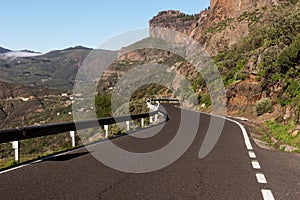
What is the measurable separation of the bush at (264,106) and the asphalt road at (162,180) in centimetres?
2295

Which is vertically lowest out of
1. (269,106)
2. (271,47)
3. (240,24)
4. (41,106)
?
(41,106)

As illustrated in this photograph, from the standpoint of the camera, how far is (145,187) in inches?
277

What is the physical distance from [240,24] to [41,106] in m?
Answer: 102

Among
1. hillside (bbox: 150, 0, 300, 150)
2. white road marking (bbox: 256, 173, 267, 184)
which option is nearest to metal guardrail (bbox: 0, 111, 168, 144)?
white road marking (bbox: 256, 173, 267, 184)

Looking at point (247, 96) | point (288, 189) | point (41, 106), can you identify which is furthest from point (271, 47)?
point (41, 106)

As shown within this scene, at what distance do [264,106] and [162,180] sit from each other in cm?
2752

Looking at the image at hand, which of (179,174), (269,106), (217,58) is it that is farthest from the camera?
(217,58)

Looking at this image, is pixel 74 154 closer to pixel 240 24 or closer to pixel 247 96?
pixel 247 96

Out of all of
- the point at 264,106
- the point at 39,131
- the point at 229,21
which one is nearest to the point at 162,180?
the point at 39,131

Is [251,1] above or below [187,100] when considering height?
above

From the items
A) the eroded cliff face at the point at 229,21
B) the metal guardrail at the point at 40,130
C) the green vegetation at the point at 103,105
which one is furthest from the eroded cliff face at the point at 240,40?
the green vegetation at the point at 103,105

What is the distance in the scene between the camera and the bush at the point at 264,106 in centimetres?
3353

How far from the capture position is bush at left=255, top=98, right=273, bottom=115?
1320 inches

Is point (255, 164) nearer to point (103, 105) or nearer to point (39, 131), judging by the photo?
point (39, 131)
